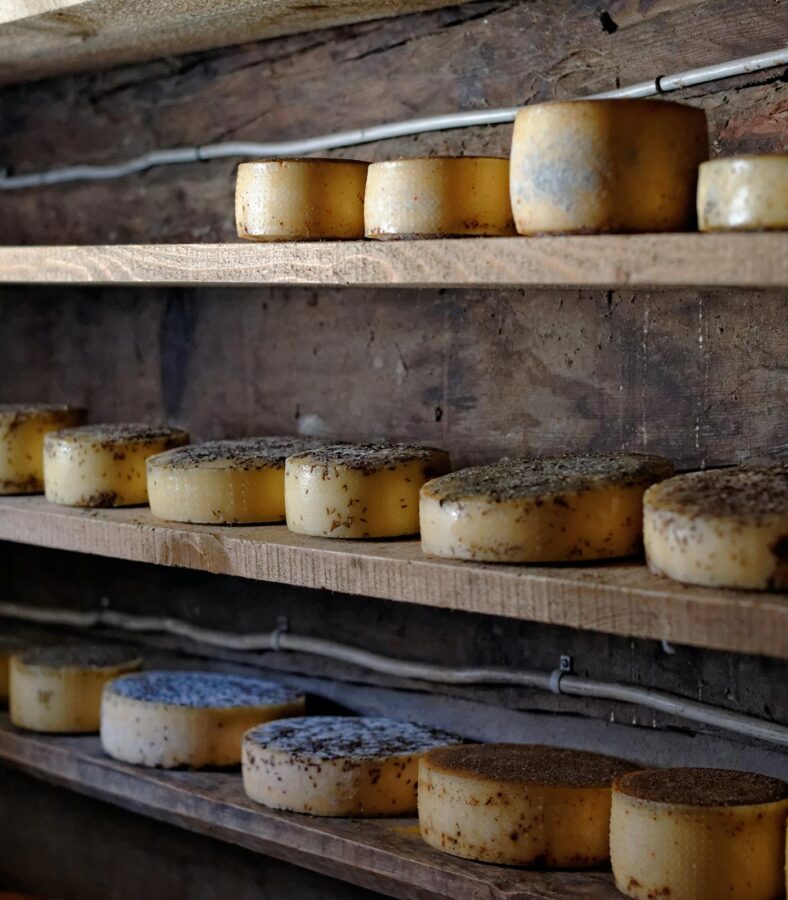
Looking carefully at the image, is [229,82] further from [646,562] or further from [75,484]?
[646,562]

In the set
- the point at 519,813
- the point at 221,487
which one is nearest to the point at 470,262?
the point at 221,487

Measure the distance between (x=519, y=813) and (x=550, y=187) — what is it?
0.64 m

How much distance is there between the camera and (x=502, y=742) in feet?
5.98

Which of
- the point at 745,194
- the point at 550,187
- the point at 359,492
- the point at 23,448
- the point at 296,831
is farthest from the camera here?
the point at 23,448

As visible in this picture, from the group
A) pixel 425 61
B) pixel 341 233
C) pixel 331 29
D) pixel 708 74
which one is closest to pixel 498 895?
pixel 341 233

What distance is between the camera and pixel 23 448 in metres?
2.02

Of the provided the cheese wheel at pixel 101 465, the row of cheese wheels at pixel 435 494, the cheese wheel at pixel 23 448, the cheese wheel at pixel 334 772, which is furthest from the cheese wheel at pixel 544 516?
the cheese wheel at pixel 23 448

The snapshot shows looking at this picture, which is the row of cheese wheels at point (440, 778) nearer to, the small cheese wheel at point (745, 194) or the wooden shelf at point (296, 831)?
the wooden shelf at point (296, 831)

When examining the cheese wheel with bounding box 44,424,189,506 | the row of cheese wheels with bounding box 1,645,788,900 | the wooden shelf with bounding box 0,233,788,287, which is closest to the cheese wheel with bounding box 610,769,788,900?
the row of cheese wheels with bounding box 1,645,788,900

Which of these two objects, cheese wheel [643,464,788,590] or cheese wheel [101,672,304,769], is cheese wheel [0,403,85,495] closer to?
cheese wheel [101,672,304,769]

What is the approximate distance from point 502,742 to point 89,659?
0.68 metres

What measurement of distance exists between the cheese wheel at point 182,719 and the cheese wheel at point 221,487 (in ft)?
0.98

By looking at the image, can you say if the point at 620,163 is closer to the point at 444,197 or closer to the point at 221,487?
the point at 444,197

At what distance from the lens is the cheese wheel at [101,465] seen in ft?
6.10
